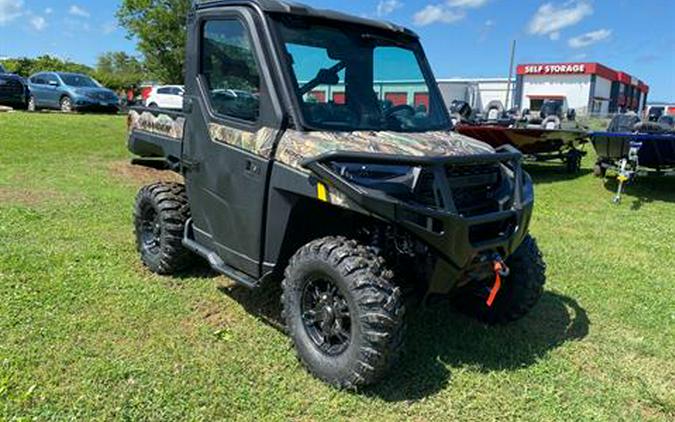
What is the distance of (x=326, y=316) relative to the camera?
131 inches

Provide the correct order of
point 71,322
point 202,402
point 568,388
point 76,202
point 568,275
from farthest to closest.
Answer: point 76,202 < point 568,275 < point 71,322 < point 568,388 < point 202,402

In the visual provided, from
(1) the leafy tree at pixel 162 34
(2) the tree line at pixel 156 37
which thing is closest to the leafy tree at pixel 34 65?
(2) the tree line at pixel 156 37

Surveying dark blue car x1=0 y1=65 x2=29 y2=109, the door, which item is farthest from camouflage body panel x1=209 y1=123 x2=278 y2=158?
dark blue car x1=0 y1=65 x2=29 y2=109

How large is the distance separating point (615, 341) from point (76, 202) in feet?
21.6

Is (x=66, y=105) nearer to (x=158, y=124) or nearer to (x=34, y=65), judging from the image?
(x=158, y=124)

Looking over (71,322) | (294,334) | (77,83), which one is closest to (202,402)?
(294,334)

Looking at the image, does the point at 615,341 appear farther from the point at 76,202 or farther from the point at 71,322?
the point at 76,202

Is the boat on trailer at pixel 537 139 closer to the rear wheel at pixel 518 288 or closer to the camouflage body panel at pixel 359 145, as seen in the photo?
the rear wheel at pixel 518 288

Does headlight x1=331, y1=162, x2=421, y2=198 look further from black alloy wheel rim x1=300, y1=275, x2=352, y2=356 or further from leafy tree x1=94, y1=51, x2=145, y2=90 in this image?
leafy tree x1=94, y1=51, x2=145, y2=90

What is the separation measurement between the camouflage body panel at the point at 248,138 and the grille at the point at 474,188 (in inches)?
42.5

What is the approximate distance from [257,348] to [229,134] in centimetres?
142

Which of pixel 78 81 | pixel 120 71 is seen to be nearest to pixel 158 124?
pixel 78 81

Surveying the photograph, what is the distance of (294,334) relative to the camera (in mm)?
3459

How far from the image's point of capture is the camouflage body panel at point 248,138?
3.40m
